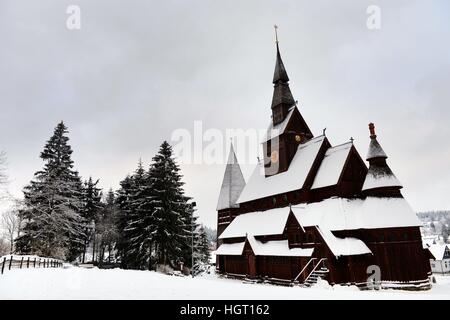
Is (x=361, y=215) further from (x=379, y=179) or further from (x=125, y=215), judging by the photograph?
(x=125, y=215)

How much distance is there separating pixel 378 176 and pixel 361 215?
3954 mm

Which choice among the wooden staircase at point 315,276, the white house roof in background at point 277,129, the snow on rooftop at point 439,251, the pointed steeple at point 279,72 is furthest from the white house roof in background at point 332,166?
the snow on rooftop at point 439,251

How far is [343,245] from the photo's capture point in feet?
82.2

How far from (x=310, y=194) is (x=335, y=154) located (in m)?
4.95

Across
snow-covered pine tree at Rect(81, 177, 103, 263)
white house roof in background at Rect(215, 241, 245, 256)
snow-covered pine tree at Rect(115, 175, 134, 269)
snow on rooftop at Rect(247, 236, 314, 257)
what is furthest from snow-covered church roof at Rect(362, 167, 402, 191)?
snow-covered pine tree at Rect(81, 177, 103, 263)

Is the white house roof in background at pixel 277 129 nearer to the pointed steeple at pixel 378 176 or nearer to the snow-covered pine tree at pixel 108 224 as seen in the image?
the pointed steeple at pixel 378 176

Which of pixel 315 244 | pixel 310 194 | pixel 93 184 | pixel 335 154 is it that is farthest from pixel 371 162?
pixel 93 184

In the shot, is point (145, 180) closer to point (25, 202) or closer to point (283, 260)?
point (25, 202)

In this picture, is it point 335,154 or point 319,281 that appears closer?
point 319,281

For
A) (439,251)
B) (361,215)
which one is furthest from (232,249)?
(439,251)

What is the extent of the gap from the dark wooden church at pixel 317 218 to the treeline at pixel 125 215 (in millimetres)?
7462

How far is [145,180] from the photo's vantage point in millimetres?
45125

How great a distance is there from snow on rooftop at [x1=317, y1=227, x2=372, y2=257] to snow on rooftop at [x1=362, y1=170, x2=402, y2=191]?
5092 mm
